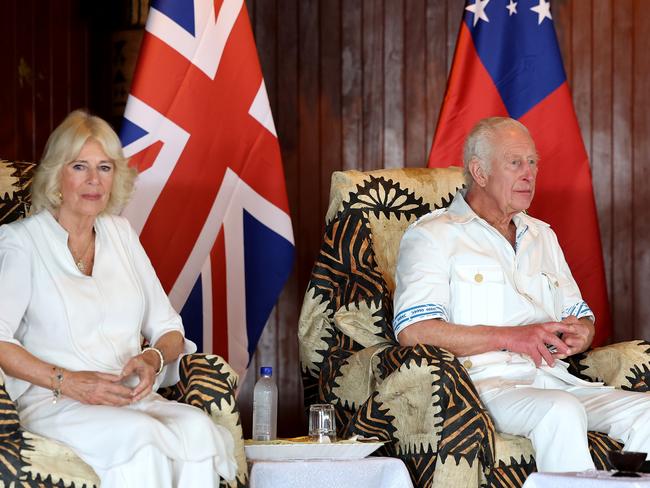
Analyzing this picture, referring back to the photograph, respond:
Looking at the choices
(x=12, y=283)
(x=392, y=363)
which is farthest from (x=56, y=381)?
(x=392, y=363)

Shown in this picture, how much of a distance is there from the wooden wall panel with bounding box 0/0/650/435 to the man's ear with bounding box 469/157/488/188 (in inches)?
61.0

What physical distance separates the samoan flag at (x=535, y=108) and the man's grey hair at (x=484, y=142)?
0.77 metres

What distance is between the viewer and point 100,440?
2521mm

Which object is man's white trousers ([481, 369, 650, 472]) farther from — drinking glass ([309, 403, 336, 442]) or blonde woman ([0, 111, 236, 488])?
blonde woman ([0, 111, 236, 488])

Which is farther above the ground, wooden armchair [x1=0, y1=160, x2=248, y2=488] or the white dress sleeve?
the white dress sleeve

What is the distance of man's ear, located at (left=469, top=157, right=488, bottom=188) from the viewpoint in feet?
11.3

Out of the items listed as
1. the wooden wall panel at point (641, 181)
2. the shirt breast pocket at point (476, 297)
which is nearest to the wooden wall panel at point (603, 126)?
the wooden wall panel at point (641, 181)

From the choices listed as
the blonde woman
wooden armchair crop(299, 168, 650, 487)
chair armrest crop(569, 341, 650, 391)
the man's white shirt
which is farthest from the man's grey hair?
the blonde woman

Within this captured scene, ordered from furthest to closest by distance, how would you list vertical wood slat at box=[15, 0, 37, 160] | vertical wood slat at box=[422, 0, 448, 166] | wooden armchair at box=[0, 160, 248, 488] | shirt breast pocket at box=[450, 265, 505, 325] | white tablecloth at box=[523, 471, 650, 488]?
1. vertical wood slat at box=[422, 0, 448, 166]
2. vertical wood slat at box=[15, 0, 37, 160]
3. shirt breast pocket at box=[450, 265, 505, 325]
4. wooden armchair at box=[0, 160, 248, 488]
5. white tablecloth at box=[523, 471, 650, 488]

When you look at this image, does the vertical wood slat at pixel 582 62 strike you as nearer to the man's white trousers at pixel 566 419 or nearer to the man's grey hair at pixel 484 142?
the man's grey hair at pixel 484 142

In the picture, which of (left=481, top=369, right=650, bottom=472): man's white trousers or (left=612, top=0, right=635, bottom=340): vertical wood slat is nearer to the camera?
(left=481, top=369, right=650, bottom=472): man's white trousers

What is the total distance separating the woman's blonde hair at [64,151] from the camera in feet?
9.64

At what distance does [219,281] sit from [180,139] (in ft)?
1.71

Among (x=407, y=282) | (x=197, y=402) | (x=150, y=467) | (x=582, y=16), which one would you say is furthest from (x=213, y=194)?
(x=582, y=16)
